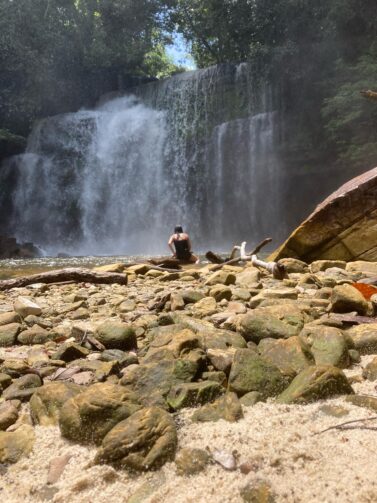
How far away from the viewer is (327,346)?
217 centimetres

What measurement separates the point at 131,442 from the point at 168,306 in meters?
2.24

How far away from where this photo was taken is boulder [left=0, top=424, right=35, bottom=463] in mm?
1537

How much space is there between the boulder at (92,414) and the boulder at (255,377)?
0.48 m

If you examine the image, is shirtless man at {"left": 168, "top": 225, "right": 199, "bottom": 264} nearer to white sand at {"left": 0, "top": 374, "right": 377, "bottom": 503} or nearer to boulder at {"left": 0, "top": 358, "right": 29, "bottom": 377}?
boulder at {"left": 0, "top": 358, "right": 29, "bottom": 377}

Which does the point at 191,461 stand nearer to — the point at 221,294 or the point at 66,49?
the point at 221,294

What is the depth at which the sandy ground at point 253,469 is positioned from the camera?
4.09ft

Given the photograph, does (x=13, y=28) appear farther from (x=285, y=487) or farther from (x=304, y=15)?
(x=285, y=487)

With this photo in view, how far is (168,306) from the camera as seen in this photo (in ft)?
12.0

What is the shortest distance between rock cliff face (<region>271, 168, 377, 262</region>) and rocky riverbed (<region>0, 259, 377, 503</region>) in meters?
3.48

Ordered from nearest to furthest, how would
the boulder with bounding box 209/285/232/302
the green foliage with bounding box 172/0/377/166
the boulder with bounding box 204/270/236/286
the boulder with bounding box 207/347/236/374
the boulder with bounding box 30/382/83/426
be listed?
the boulder with bounding box 30/382/83/426 → the boulder with bounding box 207/347/236/374 → the boulder with bounding box 209/285/232/302 → the boulder with bounding box 204/270/236/286 → the green foliage with bounding box 172/0/377/166

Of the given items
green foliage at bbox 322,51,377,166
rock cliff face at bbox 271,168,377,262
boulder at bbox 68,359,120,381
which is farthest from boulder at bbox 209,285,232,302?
green foliage at bbox 322,51,377,166

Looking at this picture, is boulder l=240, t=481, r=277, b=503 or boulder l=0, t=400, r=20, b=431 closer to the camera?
boulder l=240, t=481, r=277, b=503

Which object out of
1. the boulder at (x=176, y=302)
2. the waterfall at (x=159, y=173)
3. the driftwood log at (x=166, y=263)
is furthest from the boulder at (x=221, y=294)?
the waterfall at (x=159, y=173)

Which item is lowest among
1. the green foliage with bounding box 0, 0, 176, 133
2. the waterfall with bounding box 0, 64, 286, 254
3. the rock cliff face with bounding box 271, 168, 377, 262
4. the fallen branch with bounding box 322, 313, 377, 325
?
the fallen branch with bounding box 322, 313, 377, 325
